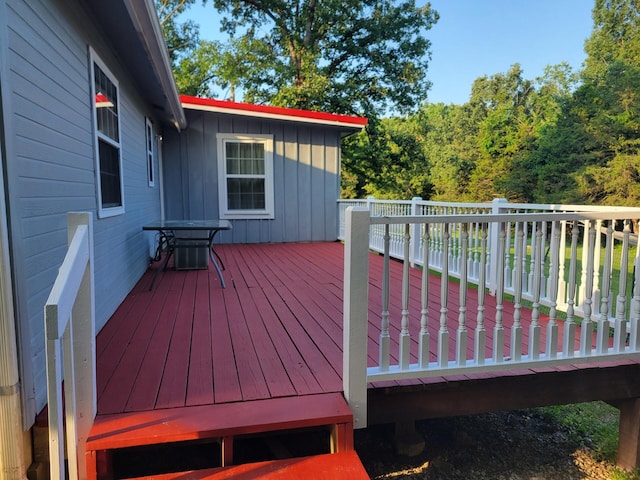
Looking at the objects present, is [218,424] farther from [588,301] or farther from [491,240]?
[491,240]

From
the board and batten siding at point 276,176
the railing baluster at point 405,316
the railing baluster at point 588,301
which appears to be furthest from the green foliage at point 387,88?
the railing baluster at point 405,316

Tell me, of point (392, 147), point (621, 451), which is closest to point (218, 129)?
point (621, 451)

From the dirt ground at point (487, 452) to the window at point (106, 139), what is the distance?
2.73 metres

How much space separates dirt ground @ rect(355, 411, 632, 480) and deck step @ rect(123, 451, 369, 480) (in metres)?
1.22

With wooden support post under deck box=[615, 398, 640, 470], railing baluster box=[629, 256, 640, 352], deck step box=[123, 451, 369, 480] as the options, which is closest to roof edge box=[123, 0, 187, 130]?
deck step box=[123, 451, 369, 480]

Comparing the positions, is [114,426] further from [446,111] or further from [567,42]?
[446,111]

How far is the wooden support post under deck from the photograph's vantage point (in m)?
2.63

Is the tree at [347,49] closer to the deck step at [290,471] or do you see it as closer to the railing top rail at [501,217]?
the railing top rail at [501,217]

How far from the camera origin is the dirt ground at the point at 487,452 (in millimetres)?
2812

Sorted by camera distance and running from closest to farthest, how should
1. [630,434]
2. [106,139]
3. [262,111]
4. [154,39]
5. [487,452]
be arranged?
[630,434], [487,452], [154,39], [106,139], [262,111]

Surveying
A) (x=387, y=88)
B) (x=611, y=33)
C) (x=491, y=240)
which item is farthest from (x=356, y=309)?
(x=611, y=33)

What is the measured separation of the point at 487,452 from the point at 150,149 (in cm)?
559

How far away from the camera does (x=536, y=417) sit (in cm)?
365

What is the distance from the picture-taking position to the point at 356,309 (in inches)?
78.4
